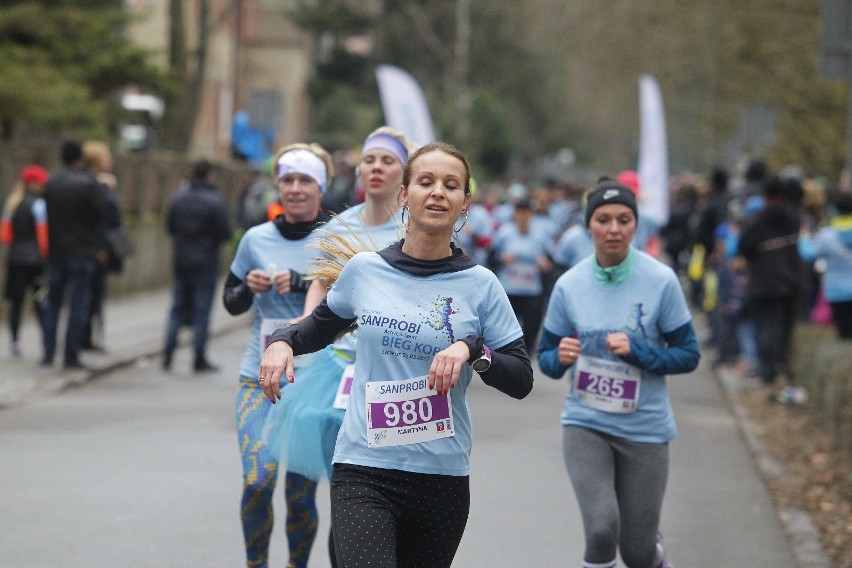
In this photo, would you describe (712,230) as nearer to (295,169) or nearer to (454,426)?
(295,169)

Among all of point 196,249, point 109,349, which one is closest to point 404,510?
point 196,249

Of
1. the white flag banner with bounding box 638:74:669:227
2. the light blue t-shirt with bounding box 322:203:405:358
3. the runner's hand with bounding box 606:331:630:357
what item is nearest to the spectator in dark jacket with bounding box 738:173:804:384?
the white flag banner with bounding box 638:74:669:227

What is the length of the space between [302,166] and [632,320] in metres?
1.62

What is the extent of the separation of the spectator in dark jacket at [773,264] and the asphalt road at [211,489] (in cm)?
86

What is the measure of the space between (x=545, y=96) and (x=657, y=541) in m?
64.2

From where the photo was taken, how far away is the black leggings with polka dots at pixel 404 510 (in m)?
4.82

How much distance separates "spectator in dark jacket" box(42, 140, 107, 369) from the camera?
1500 centimetres

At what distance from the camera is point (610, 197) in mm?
Result: 6539

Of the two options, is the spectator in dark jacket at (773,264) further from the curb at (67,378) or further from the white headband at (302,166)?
the white headband at (302,166)

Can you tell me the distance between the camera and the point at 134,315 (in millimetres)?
22219

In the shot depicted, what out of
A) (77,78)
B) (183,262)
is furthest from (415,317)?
(77,78)

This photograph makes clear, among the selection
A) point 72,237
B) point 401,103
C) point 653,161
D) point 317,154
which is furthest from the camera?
point 401,103

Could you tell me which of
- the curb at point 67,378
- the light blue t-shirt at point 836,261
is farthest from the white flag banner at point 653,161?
the curb at point 67,378

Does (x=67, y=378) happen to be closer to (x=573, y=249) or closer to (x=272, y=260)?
(x=573, y=249)
